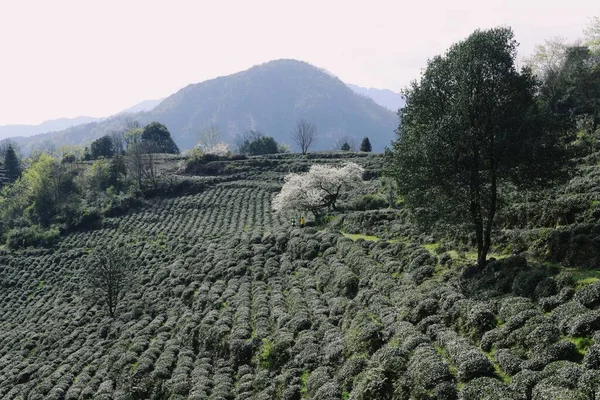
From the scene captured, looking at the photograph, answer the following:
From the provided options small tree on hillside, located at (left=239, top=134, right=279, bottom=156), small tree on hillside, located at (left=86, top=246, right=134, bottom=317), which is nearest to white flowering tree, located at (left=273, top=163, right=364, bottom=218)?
small tree on hillside, located at (left=86, top=246, right=134, bottom=317)

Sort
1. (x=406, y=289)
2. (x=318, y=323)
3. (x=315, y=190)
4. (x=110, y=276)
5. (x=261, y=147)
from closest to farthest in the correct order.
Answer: (x=406, y=289), (x=318, y=323), (x=110, y=276), (x=315, y=190), (x=261, y=147)

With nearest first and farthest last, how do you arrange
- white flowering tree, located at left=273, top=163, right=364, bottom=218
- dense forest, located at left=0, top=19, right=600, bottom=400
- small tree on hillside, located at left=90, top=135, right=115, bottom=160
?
dense forest, located at left=0, top=19, right=600, bottom=400
white flowering tree, located at left=273, top=163, right=364, bottom=218
small tree on hillside, located at left=90, top=135, right=115, bottom=160

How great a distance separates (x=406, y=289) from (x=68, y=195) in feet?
289

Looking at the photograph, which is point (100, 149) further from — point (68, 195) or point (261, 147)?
point (261, 147)

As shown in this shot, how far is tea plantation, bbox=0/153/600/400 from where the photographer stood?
1349 cm

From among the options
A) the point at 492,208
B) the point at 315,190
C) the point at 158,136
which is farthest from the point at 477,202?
the point at 158,136

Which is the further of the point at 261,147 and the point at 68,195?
the point at 261,147

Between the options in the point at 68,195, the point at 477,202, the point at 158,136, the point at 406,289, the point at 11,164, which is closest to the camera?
the point at 477,202

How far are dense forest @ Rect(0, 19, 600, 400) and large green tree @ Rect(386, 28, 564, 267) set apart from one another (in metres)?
0.09

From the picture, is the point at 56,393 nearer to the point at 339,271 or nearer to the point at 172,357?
the point at 172,357

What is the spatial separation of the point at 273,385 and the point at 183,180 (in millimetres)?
74224

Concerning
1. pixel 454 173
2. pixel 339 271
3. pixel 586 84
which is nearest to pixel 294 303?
pixel 339 271

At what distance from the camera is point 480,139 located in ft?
66.2

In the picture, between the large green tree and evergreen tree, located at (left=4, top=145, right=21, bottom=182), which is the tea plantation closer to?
the large green tree
